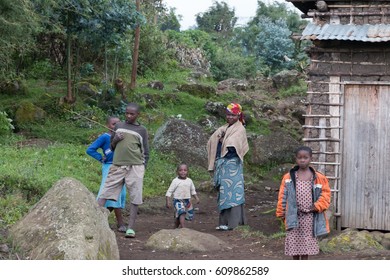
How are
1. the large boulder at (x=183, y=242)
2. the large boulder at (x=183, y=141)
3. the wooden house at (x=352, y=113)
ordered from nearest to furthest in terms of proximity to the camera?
the large boulder at (x=183, y=242), the wooden house at (x=352, y=113), the large boulder at (x=183, y=141)

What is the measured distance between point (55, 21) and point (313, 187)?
458 inches

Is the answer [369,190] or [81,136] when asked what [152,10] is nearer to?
[81,136]

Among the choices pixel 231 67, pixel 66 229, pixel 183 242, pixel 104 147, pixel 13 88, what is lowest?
pixel 183 242

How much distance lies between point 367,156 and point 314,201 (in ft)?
11.2

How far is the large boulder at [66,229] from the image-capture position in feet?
21.8

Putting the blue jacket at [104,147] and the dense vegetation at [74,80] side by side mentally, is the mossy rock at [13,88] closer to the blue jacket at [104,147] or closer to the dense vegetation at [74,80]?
the dense vegetation at [74,80]

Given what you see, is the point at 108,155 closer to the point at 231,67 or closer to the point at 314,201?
the point at 314,201

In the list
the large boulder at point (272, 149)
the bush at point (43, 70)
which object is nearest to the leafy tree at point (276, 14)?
the bush at point (43, 70)

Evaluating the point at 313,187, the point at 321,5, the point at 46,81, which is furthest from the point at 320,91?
the point at 46,81

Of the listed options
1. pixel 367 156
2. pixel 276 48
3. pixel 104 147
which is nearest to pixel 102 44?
pixel 104 147

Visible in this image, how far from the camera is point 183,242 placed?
8.80 metres

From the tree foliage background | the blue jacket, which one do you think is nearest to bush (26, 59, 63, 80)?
the tree foliage background

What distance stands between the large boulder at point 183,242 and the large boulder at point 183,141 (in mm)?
7241

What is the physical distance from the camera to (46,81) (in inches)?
838
